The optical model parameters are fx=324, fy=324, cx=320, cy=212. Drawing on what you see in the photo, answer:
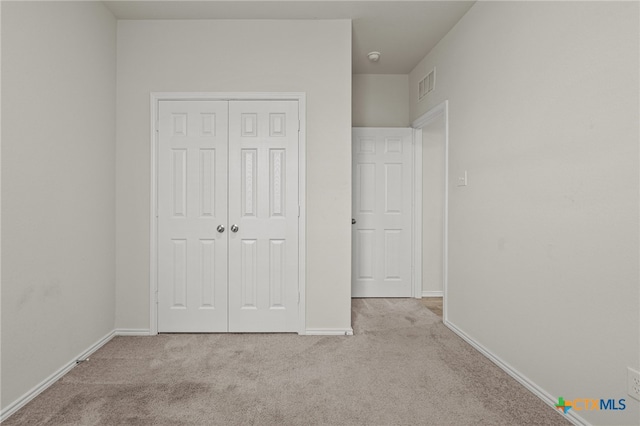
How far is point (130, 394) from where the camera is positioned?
6.34 ft

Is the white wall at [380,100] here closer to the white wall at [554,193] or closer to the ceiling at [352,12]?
the ceiling at [352,12]

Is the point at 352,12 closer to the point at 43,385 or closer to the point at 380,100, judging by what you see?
the point at 380,100

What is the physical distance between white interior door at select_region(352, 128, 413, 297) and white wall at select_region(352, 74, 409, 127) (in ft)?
0.56

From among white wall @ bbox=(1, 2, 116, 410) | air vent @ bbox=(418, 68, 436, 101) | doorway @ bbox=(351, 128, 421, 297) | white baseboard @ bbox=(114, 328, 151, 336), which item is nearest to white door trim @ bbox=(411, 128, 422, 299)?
doorway @ bbox=(351, 128, 421, 297)

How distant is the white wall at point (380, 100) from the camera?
4.11 meters

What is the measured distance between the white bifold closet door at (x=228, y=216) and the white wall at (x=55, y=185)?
46cm

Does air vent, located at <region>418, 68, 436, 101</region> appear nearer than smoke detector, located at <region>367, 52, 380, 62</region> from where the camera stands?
Yes

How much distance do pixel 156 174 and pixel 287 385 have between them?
80.8 inches

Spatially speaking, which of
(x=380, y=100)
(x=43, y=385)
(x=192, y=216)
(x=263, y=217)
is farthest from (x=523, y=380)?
(x=380, y=100)

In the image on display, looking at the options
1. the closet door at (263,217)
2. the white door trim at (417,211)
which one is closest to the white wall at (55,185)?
the closet door at (263,217)

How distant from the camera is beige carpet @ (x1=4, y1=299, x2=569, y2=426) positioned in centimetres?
173

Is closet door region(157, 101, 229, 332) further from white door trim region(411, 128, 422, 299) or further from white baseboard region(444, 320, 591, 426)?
white door trim region(411, 128, 422, 299)

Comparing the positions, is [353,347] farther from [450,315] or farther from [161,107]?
[161,107]

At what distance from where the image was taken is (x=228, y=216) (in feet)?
9.39
